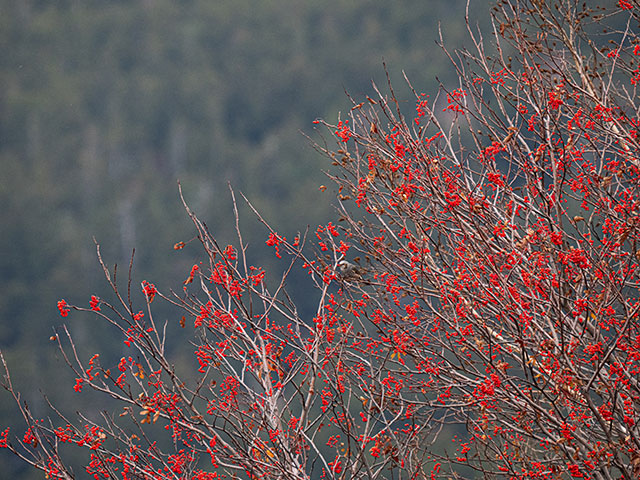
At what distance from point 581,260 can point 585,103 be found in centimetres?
206

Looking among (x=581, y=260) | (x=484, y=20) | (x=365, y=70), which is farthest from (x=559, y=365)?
(x=365, y=70)

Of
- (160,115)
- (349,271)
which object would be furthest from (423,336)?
(160,115)

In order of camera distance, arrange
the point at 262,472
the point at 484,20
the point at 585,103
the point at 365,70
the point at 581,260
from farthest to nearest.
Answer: the point at 365,70 → the point at 484,20 → the point at 585,103 → the point at 262,472 → the point at 581,260

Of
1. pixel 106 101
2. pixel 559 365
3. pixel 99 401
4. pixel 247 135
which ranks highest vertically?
pixel 559 365

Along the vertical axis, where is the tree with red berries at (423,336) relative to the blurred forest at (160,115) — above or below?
above

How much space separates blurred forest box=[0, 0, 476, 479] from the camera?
52.5 metres

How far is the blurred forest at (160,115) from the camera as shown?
52531 mm

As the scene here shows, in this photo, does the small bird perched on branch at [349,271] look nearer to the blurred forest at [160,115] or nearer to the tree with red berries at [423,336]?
the tree with red berries at [423,336]

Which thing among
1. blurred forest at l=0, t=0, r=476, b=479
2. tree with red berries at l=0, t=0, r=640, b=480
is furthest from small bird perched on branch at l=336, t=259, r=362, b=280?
blurred forest at l=0, t=0, r=476, b=479

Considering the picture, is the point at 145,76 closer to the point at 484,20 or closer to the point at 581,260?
the point at 484,20

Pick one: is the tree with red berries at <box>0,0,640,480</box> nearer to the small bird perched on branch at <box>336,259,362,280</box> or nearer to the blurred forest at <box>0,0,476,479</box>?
the small bird perched on branch at <box>336,259,362,280</box>

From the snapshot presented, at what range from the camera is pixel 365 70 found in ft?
193

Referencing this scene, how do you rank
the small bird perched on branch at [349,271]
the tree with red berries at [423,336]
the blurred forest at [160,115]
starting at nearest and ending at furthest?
1. the tree with red berries at [423,336]
2. the small bird perched on branch at [349,271]
3. the blurred forest at [160,115]

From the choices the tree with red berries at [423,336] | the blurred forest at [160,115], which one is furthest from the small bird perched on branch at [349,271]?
the blurred forest at [160,115]
